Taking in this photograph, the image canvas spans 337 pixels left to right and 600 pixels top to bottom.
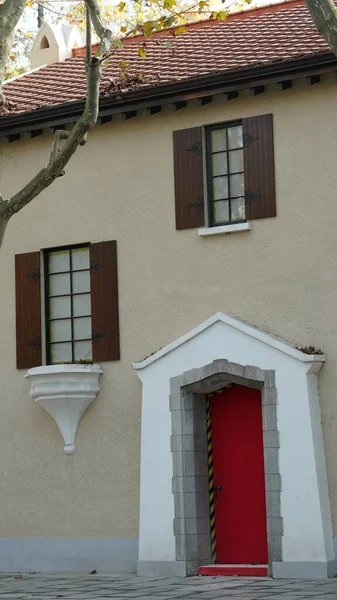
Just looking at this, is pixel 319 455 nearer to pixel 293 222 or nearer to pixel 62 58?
pixel 293 222

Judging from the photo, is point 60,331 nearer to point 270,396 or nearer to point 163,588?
point 270,396

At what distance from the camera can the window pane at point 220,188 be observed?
1655 centimetres

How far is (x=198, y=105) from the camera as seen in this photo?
55.0ft

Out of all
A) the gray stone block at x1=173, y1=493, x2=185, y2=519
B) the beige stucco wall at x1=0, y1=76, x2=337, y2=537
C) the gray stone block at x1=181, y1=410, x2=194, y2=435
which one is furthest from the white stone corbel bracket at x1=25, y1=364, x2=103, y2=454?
the gray stone block at x1=173, y1=493, x2=185, y2=519

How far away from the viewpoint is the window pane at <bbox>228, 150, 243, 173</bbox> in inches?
648

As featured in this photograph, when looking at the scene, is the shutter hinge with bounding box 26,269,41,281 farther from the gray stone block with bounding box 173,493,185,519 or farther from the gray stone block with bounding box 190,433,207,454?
the gray stone block with bounding box 173,493,185,519

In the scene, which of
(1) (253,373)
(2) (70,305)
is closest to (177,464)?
(1) (253,373)

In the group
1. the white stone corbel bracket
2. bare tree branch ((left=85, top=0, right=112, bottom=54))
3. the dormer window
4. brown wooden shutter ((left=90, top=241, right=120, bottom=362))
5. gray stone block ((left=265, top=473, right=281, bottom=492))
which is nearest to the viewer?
bare tree branch ((left=85, top=0, right=112, bottom=54))

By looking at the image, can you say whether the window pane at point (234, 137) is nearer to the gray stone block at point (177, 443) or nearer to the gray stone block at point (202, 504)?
the gray stone block at point (177, 443)

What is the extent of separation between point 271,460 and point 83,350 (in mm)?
3584

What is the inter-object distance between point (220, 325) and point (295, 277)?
45.9 inches

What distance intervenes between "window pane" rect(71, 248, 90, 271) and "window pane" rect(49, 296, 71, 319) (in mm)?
484

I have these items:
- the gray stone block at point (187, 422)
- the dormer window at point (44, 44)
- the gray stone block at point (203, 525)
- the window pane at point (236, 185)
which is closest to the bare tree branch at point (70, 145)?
the window pane at point (236, 185)

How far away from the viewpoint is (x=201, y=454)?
1622cm
